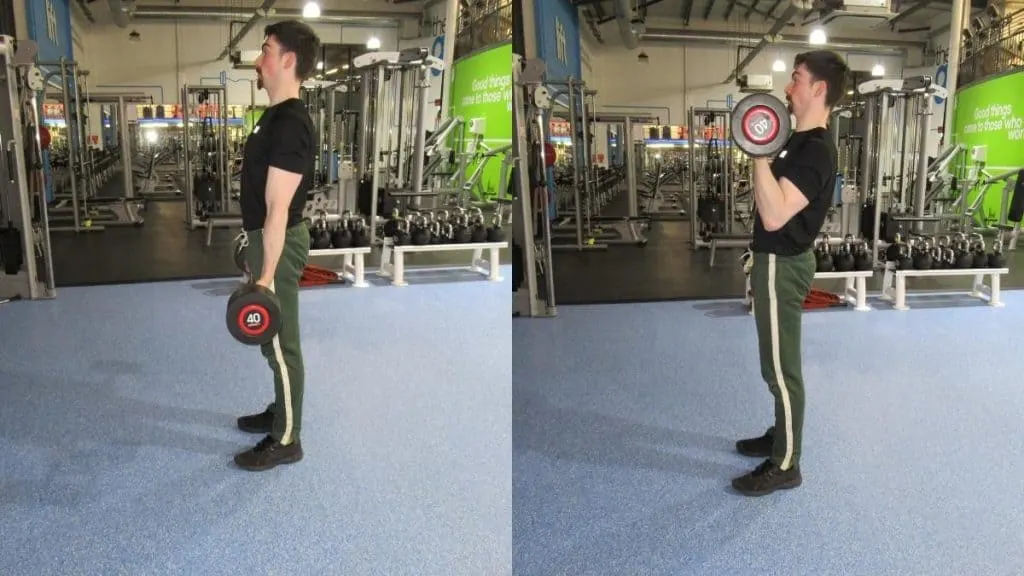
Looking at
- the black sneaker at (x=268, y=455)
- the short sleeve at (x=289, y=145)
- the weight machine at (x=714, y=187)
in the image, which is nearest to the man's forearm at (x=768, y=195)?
the short sleeve at (x=289, y=145)

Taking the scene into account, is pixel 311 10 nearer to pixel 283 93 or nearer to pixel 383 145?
pixel 283 93

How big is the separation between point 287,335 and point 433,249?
3297mm

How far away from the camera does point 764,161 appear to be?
1.67 metres

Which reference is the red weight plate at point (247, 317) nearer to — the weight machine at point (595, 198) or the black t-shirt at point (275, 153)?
the black t-shirt at point (275, 153)

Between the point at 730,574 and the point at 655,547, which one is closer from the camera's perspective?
the point at 730,574

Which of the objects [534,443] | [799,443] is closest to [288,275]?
[534,443]

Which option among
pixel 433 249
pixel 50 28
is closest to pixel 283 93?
pixel 433 249

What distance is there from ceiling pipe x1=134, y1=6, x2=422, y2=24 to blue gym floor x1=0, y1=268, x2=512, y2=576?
59.8 inches

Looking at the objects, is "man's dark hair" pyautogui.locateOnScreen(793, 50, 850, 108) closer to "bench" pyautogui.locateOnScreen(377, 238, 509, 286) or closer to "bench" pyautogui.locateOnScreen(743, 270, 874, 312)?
"bench" pyautogui.locateOnScreen(743, 270, 874, 312)

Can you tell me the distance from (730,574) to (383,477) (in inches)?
37.1

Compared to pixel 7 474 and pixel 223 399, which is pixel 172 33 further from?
pixel 7 474

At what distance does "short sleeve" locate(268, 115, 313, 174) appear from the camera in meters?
1.81

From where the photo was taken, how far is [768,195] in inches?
67.0

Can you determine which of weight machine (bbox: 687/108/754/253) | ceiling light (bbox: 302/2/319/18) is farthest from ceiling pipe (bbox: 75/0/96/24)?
weight machine (bbox: 687/108/754/253)
